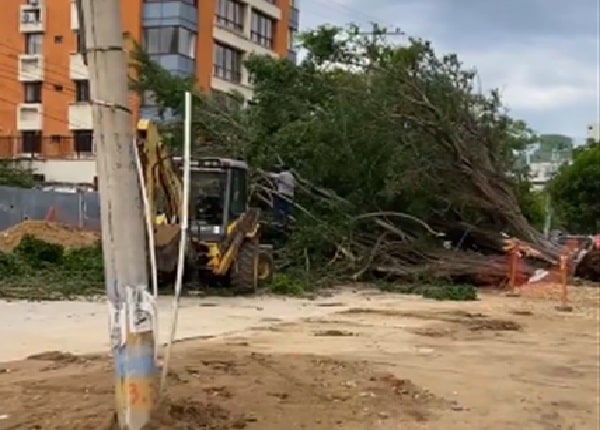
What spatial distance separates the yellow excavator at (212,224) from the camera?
58.0ft

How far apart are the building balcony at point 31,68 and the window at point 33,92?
26 centimetres

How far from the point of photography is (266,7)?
58.6 metres

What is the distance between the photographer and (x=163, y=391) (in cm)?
680

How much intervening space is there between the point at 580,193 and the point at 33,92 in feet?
102

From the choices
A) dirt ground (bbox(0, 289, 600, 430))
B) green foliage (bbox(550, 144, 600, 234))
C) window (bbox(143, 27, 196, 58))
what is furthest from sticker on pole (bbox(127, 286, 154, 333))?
green foliage (bbox(550, 144, 600, 234))

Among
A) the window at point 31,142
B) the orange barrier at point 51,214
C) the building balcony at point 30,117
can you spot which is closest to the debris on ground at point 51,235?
the orange barrier at point 51,214

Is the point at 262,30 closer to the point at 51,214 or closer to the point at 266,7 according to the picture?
the point at 266,7

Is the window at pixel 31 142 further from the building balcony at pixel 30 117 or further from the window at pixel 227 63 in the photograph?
the window at pixel 227 63

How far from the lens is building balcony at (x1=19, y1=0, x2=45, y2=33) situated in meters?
52.5

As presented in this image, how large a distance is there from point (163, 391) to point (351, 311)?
11.3 meters

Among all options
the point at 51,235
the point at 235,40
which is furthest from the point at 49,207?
the point at 235,40

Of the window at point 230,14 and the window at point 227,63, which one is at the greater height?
the window at point 230,14

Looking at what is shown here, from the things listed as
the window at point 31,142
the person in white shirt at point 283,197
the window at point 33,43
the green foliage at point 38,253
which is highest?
the window at point 33,43

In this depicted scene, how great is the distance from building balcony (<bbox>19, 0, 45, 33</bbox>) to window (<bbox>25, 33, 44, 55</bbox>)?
1.02 ft
